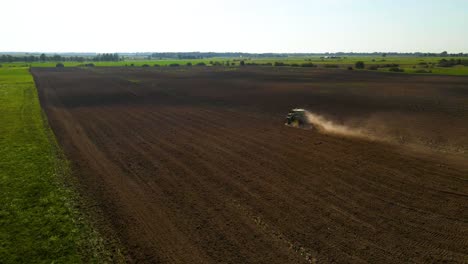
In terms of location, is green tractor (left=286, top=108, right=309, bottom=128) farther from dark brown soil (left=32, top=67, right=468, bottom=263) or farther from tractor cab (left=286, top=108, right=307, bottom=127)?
dark brown soil (left=32, top=67, right=468, bottom=263)

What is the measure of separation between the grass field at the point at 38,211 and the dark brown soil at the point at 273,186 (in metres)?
1.07

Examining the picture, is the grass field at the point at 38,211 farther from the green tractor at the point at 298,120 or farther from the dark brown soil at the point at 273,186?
the green tractor at the point at 298,120

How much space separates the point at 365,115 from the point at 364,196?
19359 millimetres

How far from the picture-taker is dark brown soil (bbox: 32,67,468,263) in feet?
35.8

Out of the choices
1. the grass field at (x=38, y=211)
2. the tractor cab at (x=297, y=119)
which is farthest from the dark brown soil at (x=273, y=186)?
the grass field at (x=38, y=211)

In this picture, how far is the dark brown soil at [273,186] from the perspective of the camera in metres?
10.9

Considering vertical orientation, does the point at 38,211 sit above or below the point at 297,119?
below

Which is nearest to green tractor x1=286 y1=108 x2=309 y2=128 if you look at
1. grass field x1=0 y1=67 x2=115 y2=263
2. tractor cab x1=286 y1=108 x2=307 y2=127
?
tractor cab x1=286 y1=108 x2=307 y2=127

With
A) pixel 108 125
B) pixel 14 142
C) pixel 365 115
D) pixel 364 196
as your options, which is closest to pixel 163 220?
pixel 364 196

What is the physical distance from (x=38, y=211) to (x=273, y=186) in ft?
31.1

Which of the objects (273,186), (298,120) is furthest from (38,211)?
(298,120)

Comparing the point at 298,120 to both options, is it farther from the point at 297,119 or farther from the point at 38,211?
the point at 38,211

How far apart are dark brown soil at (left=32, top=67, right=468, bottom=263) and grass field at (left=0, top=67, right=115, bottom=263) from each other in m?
1.07

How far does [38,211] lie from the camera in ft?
42.1
